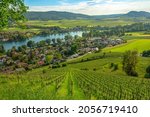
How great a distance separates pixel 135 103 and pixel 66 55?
106 meters

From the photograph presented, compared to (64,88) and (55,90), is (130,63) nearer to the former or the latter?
(64,88)

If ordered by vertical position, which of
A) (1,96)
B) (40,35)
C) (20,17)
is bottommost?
(40,35)

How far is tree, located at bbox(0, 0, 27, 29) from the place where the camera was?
52.1 feet

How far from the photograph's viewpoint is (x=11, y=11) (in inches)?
659

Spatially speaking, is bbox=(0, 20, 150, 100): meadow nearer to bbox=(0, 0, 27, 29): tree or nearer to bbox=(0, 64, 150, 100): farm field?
bbox=(0, 64, 150, 100): farm field

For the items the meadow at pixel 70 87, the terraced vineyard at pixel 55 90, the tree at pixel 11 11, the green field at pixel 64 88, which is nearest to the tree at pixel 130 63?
the meadow at pixel 70 87

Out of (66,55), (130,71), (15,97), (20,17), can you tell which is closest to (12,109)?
(15,97)

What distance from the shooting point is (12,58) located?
343 ft

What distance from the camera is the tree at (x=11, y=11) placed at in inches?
625

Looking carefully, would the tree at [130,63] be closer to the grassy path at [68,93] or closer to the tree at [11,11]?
the grassy path at [68,93]

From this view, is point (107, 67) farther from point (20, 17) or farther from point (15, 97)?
point (15, 97)

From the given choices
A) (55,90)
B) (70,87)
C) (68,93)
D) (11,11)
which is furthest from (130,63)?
(68,93)

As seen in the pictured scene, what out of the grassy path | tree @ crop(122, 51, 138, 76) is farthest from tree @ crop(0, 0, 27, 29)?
tree @ crop(122, 51, 138, 76)

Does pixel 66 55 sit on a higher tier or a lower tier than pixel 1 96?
lower
